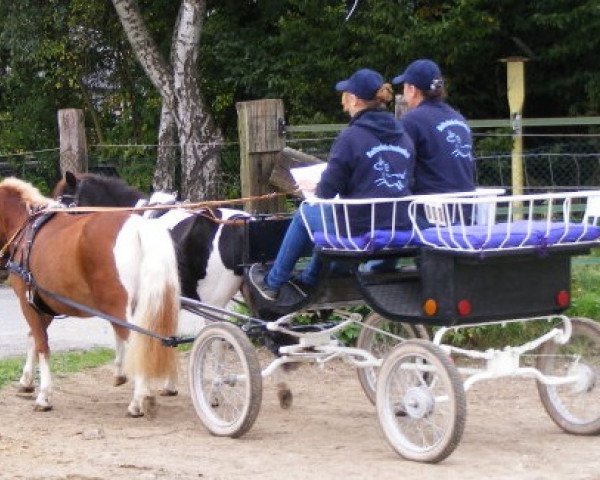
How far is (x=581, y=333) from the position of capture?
7.66 m

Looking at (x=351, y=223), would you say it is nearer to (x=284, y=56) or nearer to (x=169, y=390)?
(x=169, y=390)

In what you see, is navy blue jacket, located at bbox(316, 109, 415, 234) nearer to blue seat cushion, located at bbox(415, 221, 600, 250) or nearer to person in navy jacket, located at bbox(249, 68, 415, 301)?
person in navy jacket, located at bbox(249, 68, 415, 301)

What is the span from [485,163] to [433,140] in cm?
801

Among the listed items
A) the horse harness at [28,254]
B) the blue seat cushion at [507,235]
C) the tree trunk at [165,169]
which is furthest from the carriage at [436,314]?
the tree trunk at [165,169]

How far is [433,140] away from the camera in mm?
7613

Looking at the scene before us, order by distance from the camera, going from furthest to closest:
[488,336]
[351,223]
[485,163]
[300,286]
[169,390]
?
[485,163], [488,336], [169,390], [300,286], [351,223]

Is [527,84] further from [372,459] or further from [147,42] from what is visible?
[372,459]

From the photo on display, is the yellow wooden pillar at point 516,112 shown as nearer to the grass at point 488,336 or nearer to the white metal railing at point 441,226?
the grass at point 488,336

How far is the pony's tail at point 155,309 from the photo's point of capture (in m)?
8.16

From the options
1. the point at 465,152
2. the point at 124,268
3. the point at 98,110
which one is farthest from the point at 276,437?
the point at 98,110

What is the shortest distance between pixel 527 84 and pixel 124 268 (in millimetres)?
11234

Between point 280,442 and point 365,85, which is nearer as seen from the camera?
point 365,85

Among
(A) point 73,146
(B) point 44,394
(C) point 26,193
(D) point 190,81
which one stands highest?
(D) point 190,81

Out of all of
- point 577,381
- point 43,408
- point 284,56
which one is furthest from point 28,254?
point 284,56
